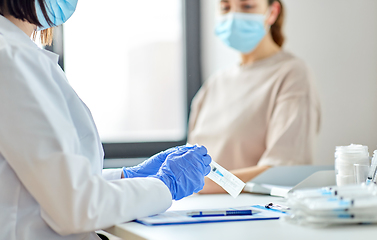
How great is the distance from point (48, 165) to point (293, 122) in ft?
3.84

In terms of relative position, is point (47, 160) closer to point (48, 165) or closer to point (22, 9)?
point (48, 165)

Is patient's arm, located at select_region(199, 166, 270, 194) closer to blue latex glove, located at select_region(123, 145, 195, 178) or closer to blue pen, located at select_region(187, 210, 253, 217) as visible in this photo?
blue latex glove, located at select_region(123, 145, 195, 178)

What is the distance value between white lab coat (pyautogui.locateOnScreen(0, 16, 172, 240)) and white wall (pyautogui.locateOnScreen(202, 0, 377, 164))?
1.12 m

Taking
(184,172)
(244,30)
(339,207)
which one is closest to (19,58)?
(184,172)

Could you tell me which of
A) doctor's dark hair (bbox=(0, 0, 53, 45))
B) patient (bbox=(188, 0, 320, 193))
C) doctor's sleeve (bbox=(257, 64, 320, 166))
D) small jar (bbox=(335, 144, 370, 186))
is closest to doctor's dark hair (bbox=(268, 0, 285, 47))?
patient (bbox=(188, 0, 320, 193))

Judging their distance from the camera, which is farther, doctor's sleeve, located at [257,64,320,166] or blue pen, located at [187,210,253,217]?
doctor's sleeve, located at [257,64,320,166]

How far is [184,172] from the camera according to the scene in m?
0.86

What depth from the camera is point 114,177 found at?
3.29 feet

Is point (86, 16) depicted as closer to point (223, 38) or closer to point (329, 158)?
point (223, 38)

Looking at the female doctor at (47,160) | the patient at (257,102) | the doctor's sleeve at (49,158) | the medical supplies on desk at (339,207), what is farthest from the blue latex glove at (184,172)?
the patient at (257,102)

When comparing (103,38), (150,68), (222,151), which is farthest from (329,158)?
(103,38)

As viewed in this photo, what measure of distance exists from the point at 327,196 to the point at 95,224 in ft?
1.31

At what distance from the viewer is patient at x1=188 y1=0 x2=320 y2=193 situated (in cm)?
164

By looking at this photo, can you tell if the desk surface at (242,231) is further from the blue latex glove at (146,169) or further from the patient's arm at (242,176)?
the patient's arm at (242,176)
